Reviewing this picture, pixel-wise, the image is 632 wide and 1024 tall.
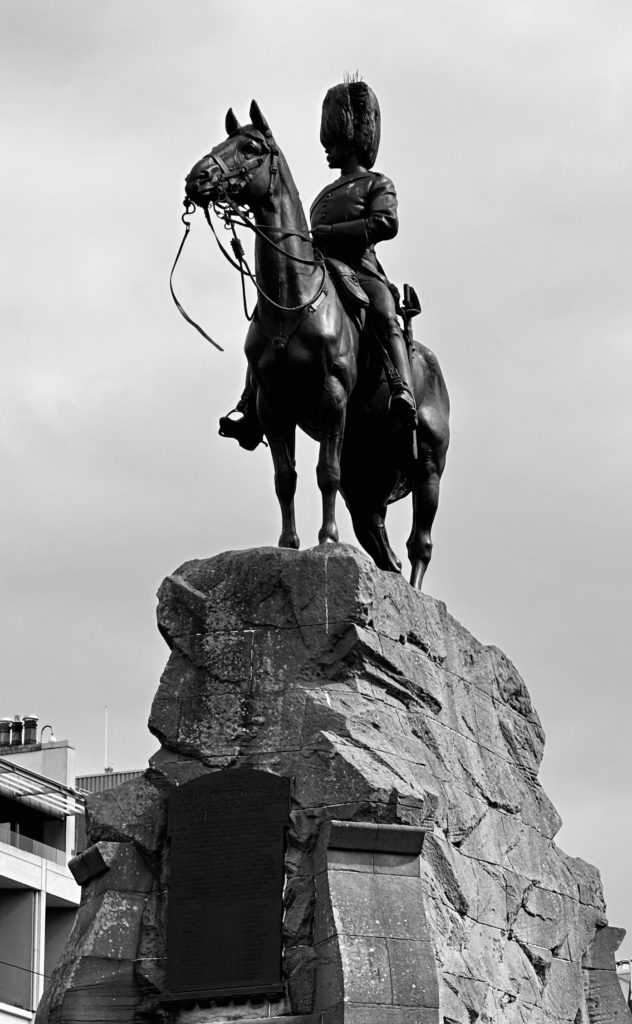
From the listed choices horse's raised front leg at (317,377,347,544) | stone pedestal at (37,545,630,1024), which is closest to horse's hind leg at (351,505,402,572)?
stone pedestal at (37,545,630,1024)

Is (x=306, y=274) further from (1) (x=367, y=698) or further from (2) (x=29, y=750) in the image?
(2) (x=29, y=750)

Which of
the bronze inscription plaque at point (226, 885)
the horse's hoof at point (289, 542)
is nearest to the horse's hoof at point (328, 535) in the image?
the horse's hoof at point (289, 542)

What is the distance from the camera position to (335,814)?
1446 cm

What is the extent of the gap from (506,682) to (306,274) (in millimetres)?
4010

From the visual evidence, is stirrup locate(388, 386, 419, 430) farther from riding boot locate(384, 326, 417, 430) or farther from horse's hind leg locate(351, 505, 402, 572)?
horse's hind leg locate(351, 505, 402, 572)

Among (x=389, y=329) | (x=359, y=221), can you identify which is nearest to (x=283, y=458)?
(x=389, y=329)

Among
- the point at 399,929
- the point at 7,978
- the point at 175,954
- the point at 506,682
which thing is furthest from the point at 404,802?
the point at 7,978

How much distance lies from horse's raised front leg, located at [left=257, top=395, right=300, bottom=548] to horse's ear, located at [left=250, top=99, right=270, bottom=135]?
6.57 feet

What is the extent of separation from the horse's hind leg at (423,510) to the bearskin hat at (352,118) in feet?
8.53

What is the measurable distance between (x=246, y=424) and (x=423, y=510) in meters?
2.08

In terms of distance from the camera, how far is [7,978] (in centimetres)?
3719

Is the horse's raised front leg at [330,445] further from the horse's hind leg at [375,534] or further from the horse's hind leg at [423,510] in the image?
the horse's hind leg at [423,510]

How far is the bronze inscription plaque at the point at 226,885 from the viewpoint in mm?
14344

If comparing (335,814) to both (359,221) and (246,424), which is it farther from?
(359,221)
